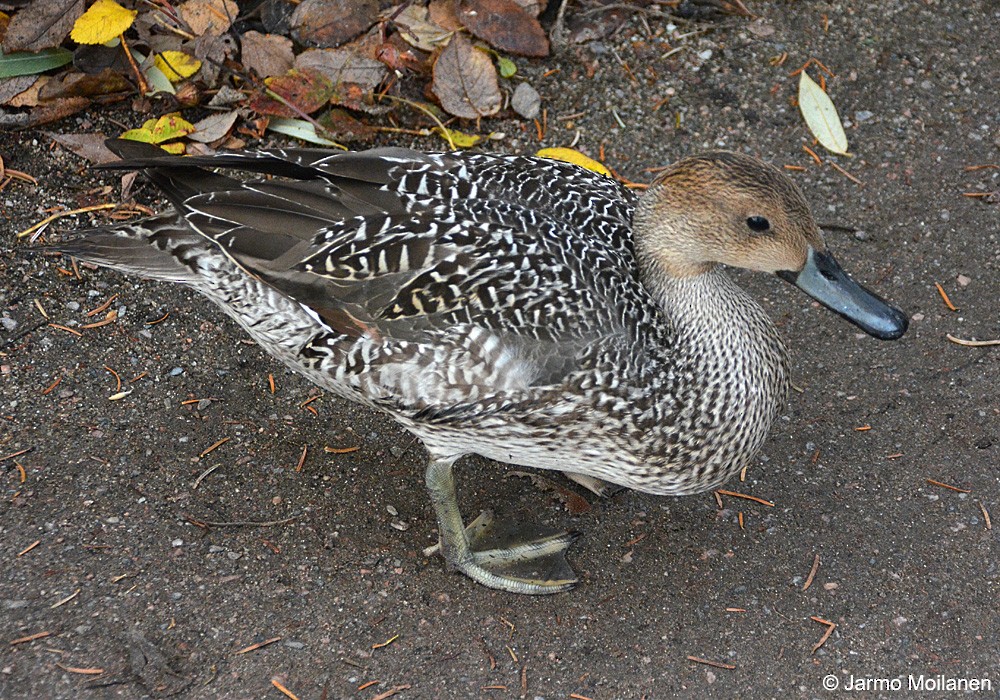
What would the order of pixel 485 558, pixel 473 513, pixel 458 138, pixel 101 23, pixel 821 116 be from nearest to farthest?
pixel 485 558 < pixel 473 513 < pixel 101 23 < pixel 458 138 < pixel 821 116

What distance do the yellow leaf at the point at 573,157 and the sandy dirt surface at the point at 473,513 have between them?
0.19 m

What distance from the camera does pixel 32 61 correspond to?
4543mm

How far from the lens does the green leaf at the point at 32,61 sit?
4.50m

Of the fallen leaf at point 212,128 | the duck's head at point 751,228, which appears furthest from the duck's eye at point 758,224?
the fallen leaf at point 212,128

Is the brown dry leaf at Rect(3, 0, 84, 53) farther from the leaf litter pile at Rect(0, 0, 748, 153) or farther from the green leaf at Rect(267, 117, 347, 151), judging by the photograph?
the green leaf at Rect(267, 117, 347, 151)

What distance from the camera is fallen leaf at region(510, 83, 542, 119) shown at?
487 cm

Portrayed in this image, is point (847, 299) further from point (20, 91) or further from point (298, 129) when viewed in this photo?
point (20, 91)

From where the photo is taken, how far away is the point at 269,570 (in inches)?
133

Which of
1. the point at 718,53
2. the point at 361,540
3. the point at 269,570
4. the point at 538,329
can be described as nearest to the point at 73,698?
the point at 269,570

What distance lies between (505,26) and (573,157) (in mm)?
836

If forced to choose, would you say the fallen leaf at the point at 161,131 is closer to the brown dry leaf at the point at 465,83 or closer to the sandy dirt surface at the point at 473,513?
the sandy dirt surface at the point at 473,513

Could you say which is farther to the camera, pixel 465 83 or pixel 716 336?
pixel 465 83

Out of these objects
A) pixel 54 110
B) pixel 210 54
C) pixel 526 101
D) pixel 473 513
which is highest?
pixel 210 54

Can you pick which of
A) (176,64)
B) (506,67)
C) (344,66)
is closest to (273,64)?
(344,66)
